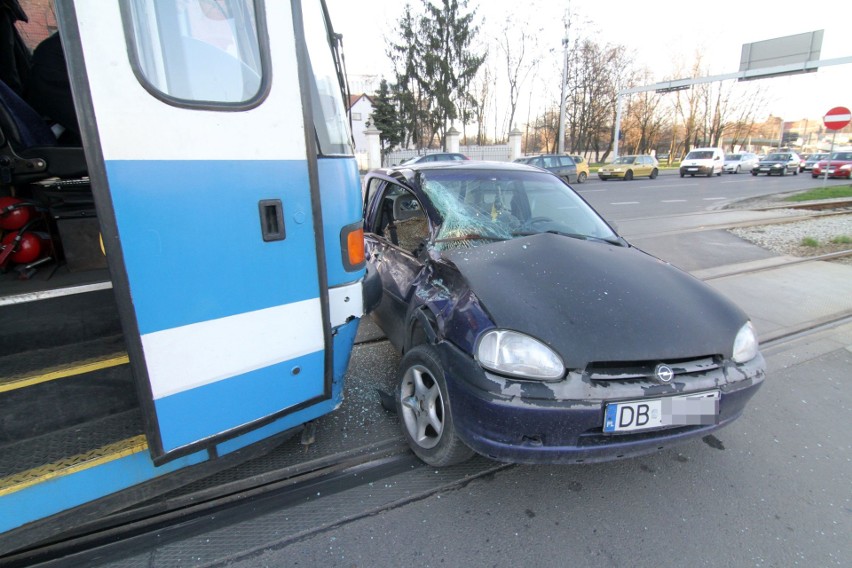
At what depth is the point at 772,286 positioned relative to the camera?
576 centimetres

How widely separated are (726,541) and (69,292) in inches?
131

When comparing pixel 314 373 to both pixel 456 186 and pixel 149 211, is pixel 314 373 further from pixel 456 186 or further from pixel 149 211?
pixel 456 186

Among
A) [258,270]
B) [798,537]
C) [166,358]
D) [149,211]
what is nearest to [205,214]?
[149,211]

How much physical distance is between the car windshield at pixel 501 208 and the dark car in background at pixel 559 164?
64.4ft

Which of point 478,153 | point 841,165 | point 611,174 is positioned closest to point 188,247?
point 611,174

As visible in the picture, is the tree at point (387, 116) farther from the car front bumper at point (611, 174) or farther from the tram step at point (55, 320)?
the tram step at point (55, 320)

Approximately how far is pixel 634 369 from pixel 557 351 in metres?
0.39

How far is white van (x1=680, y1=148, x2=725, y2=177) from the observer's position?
1141 inches

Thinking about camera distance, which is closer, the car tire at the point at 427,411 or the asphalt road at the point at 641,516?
the asphalt road at the point at 641,516

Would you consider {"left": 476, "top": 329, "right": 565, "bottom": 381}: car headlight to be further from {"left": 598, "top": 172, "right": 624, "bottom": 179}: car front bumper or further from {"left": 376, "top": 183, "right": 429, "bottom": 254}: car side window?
{"left": 598, "top": 172, "right": 624, "bottom": 179}: car front bumper

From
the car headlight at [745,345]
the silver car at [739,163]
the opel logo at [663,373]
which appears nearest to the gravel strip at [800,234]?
the car headlight at [745,345]

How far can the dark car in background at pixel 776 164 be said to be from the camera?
31.0m

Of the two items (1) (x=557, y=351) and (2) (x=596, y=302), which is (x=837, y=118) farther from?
(1) (x=557, y=351)

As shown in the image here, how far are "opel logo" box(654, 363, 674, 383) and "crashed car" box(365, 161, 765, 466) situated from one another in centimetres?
1
